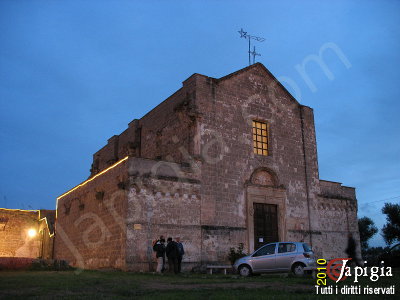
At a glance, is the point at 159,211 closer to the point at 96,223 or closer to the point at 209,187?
the point at 209,187

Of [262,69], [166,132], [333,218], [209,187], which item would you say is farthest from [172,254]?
[262,69]

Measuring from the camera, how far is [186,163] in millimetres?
18984

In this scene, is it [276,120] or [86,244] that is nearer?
[86,244]

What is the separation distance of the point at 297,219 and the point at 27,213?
64.2ft

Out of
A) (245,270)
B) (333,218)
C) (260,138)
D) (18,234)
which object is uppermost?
(260,138)

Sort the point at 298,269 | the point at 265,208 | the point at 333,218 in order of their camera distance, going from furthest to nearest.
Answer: the point at 333,218 < the point at 265,208 < the point at 298,269

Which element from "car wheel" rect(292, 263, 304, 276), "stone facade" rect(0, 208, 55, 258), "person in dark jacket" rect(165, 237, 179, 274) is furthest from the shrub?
"stone facade" rect(0, 208, 55, 258)

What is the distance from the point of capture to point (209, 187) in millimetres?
19219

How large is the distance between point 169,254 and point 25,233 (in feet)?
57.8

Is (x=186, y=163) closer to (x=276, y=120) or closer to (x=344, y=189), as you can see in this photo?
(x=276, y=120)

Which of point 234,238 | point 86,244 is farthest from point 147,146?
point 234,238

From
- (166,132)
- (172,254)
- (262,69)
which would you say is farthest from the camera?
(262,69)

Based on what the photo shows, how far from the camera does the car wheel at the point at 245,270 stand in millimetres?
15562

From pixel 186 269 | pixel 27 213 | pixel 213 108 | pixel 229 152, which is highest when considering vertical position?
pixel 213 108
